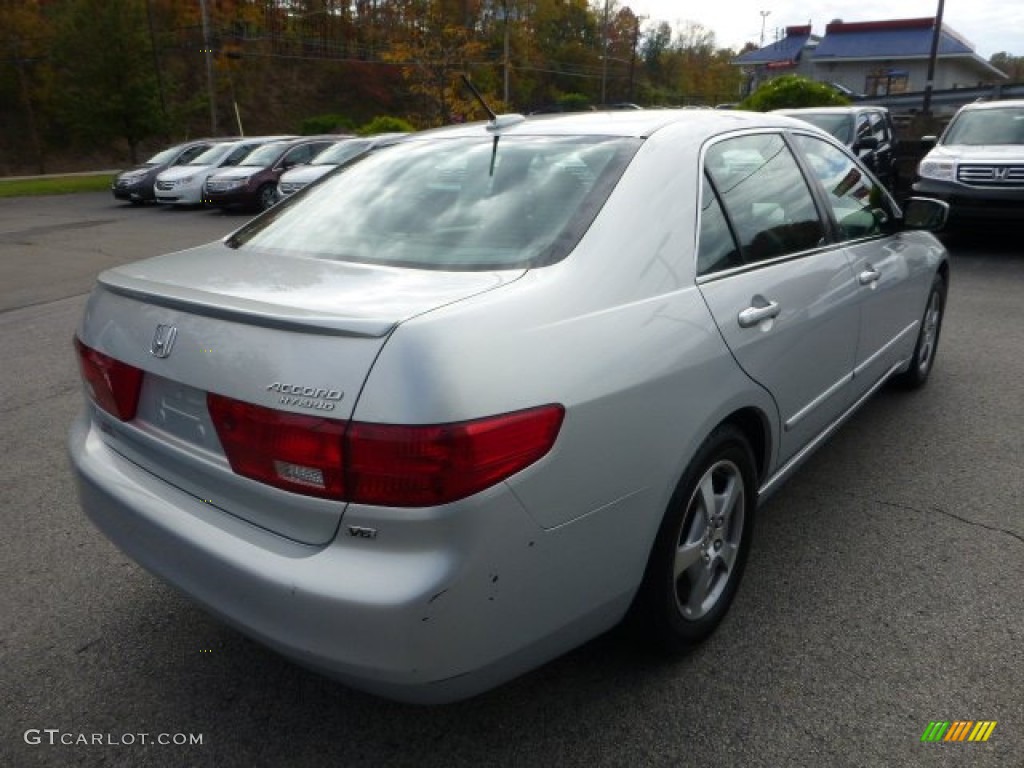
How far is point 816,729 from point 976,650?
27.4 inches

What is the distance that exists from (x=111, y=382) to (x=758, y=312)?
1916 millimetres

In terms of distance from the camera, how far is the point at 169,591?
2859mm

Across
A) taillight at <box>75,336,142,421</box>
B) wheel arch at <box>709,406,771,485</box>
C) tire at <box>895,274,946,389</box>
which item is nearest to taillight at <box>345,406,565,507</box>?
taillight at <box>75,336,142,421</box>

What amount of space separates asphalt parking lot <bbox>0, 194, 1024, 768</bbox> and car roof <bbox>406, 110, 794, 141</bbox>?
1600 millimetres

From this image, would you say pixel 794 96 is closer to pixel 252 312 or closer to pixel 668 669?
pixel 668 669

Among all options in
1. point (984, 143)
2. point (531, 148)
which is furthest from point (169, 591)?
point (984, 143)

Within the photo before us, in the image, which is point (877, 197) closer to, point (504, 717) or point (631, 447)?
point (631, 447)

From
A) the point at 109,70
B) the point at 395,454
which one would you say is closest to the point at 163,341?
the point at 395,454

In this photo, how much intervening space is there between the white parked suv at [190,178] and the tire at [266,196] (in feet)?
5.62

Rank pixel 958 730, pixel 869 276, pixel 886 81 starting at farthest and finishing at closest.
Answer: pixel 886 81 < pixel 869 276 < pixel 958 730

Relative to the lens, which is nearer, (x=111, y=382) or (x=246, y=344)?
(x=246, y=344)

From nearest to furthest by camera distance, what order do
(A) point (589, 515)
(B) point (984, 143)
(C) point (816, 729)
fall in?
(A) point (589, 515), (C) point (816, 729), (B) point (984, 143)

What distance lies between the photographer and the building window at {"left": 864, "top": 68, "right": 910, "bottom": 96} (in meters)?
51.8

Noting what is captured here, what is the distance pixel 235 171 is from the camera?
17938 millimetres
